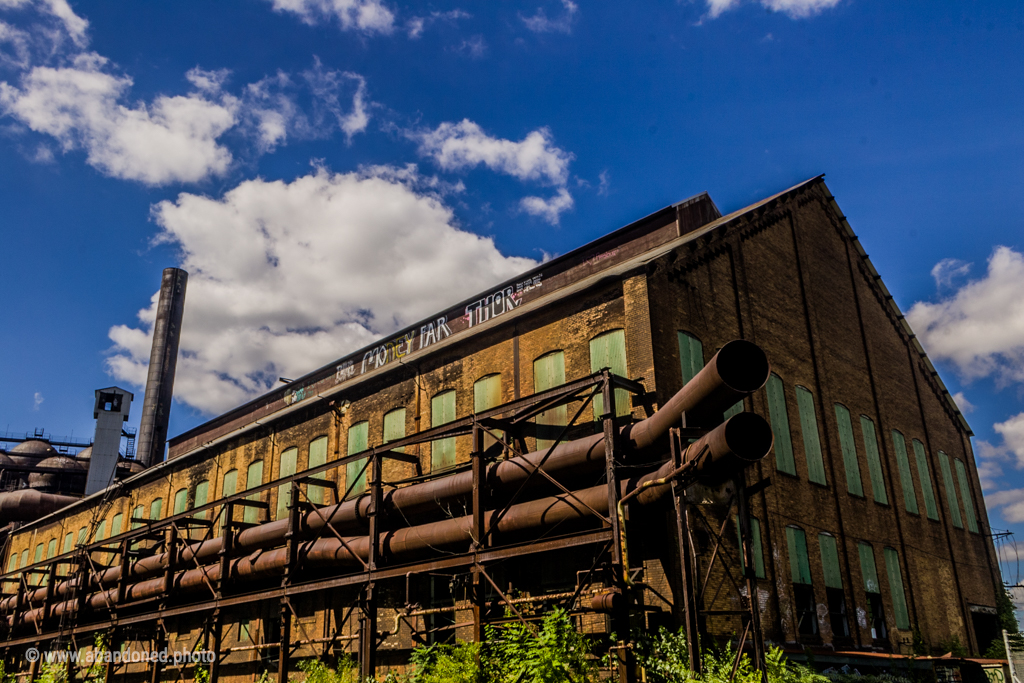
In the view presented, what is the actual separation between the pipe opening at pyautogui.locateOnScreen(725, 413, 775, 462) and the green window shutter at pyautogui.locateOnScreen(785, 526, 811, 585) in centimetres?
664

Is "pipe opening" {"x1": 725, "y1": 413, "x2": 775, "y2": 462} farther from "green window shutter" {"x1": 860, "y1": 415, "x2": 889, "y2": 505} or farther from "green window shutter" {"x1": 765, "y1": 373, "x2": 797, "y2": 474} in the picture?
"green window shutter" {"x1": 860, "y1": 415, "x2": 889, "y2": 505}

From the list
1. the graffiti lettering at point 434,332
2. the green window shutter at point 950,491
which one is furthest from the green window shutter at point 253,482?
the green window shutter at point 950,491

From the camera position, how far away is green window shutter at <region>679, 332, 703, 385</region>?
14391 mm

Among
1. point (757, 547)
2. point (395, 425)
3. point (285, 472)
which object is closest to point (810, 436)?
point (757, 547)

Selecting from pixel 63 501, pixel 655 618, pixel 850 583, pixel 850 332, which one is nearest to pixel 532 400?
pixel 655 618

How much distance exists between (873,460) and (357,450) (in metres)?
12.4

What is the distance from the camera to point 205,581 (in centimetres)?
1828

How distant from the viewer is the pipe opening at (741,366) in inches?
372

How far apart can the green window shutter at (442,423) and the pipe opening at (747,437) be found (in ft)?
25.7

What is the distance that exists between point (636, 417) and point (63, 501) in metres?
33.3

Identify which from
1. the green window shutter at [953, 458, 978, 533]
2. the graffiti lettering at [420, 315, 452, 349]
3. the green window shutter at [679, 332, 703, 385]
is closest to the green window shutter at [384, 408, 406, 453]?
the graffiti lettering at [420, 315, 452, 349]

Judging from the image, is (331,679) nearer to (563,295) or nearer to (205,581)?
(205,581)

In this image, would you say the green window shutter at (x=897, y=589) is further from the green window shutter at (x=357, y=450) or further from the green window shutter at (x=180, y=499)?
the green window shutter at (x=180, y=499)

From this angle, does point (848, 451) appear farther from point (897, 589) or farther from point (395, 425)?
point (395, 425)
